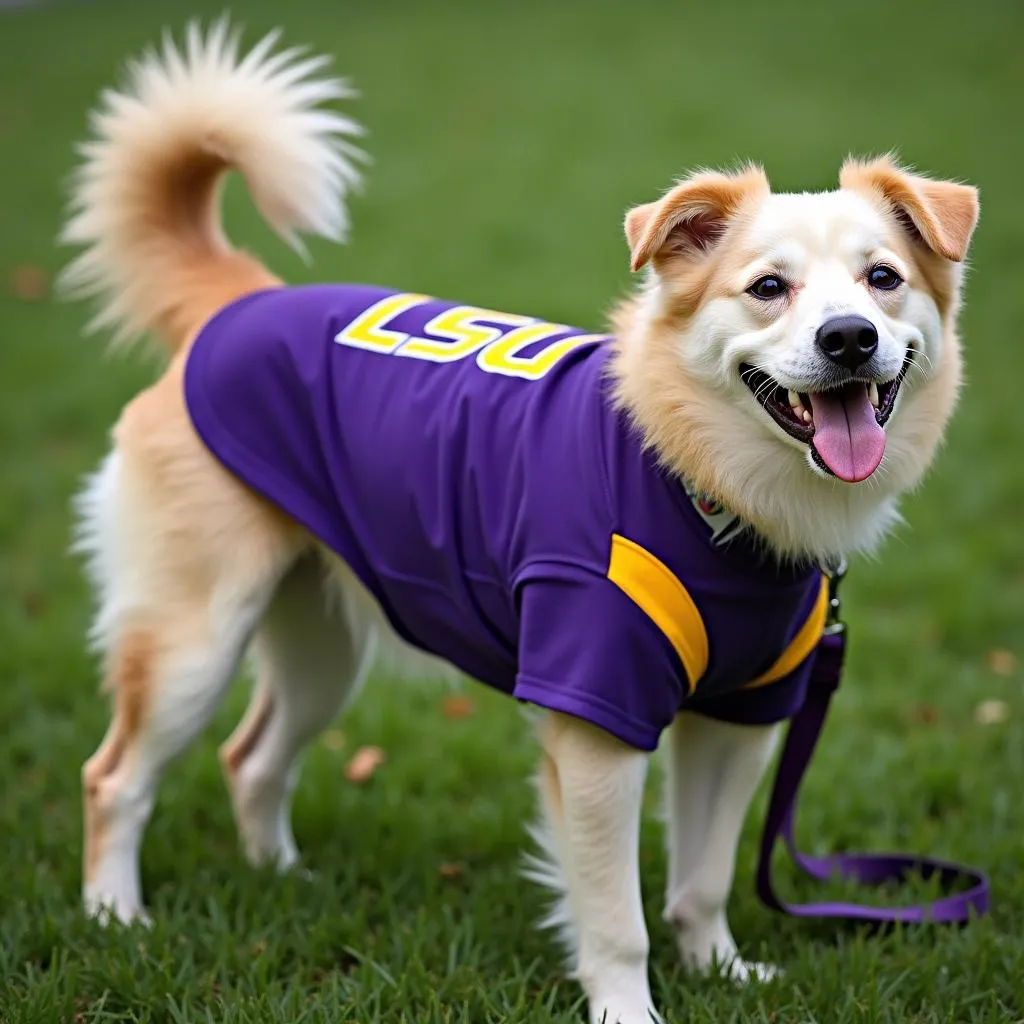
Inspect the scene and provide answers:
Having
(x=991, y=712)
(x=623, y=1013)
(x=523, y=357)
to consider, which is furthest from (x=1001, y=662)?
(x=523, y=357)

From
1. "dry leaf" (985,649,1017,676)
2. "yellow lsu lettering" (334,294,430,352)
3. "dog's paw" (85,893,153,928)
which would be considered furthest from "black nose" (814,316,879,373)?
"dry leaf" (985,649,1017,676)

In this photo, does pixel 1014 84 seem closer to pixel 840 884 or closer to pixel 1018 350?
pixel 1018 350

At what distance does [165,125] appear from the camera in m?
3.56

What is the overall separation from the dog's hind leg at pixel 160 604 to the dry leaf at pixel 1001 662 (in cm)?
279

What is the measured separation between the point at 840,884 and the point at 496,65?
13075 mm

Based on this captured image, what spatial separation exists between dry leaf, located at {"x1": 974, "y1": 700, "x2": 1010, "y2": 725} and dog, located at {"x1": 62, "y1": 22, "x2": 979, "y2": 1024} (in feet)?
5.21

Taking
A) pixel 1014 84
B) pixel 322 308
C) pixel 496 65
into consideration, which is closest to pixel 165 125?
pixel 322 308

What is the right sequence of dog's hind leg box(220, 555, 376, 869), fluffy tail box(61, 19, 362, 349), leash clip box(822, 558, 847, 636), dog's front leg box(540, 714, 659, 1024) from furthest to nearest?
1. dog's hind leg box(220, 555, 376, 869)
2. fluffy tail box(61, 19, 362, 349)
3. leash clip box(822, 558, 847, 636)
4. dog's front leg box(540, 714, 659, 1024)

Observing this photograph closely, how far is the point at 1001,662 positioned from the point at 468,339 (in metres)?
2.77

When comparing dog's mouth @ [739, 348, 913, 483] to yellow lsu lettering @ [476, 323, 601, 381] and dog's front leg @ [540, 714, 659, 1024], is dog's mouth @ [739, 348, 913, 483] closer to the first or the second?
yellow lsu lettering @ [476, 323, 601, 381]

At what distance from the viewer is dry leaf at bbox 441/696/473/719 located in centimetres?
475

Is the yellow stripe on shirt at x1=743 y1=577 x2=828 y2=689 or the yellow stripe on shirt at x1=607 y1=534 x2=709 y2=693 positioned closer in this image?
the yellow stripe on shirt at x1=607 y1=534 x2=709 y2=693

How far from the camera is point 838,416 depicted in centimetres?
261

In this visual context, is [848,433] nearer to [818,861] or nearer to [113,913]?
[818,861]
